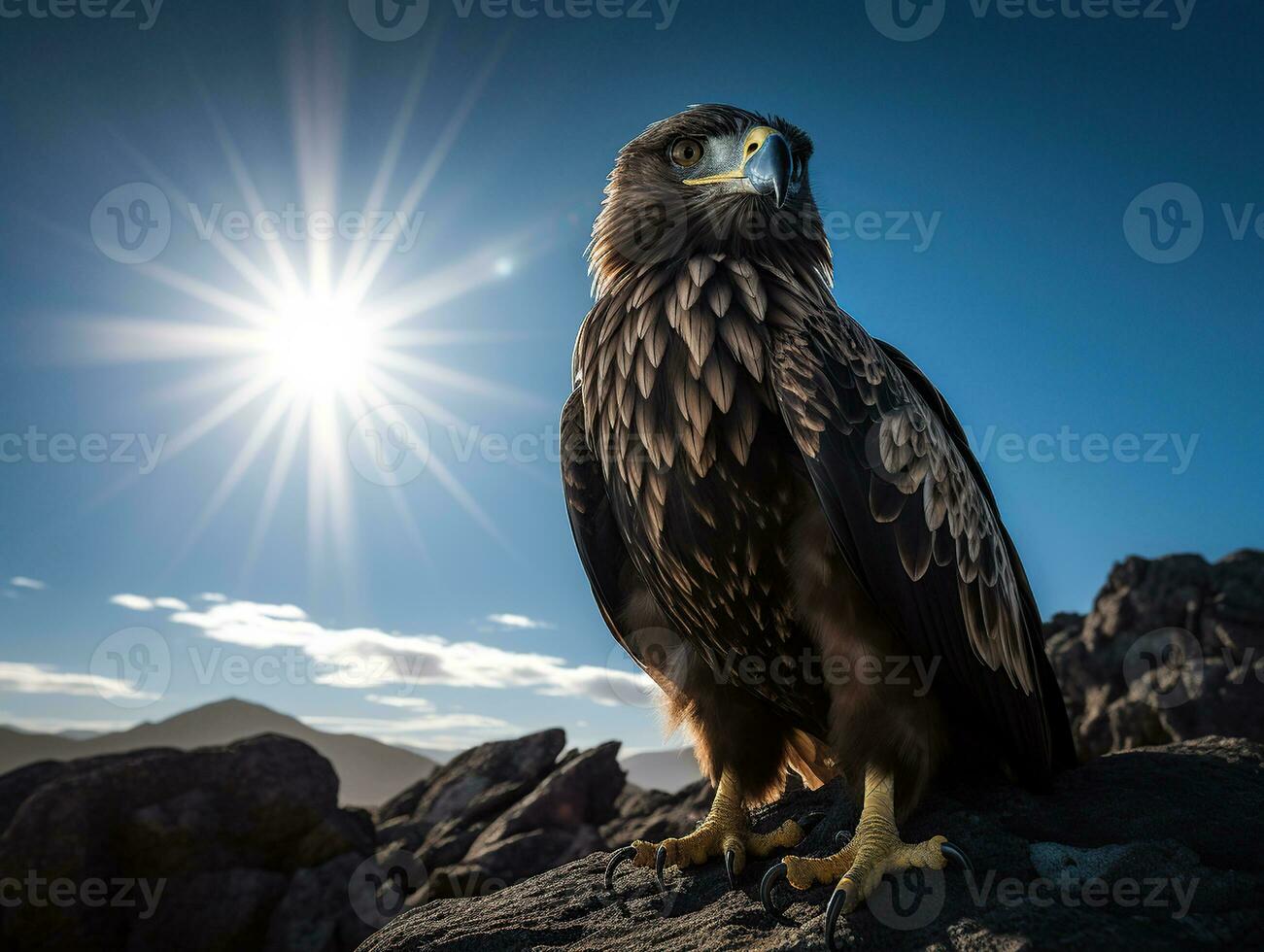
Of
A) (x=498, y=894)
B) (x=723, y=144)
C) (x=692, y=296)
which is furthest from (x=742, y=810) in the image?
(x=723, y=144)

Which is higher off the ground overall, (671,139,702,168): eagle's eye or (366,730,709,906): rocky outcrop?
(671,139,702,168): eagle's eye

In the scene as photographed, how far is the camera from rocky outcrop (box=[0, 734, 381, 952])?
16469 millimetres

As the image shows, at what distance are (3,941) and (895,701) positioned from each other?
2157 cm

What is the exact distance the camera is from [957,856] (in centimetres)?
315

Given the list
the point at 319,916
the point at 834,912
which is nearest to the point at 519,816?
the point at 319,916

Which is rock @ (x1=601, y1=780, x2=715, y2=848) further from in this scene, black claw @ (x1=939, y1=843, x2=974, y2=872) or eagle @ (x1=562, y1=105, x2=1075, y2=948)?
black claw @ (x1=939, y1=843, x2=974, y2=872)

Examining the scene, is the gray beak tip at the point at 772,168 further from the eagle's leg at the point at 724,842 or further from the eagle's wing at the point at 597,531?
the eagle's leg at the point at 724,842

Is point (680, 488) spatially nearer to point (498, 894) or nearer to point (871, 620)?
point (871, 620)

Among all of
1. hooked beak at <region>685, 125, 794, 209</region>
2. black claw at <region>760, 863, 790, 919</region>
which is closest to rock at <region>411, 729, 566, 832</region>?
black claw at <region>760, 863, 790, 919</region>

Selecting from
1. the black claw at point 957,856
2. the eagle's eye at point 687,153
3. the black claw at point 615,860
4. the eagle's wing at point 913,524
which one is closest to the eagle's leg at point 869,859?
the black claw at point 957,856

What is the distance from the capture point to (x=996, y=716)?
3736 millimetres

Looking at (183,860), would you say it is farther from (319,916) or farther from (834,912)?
(834,912)

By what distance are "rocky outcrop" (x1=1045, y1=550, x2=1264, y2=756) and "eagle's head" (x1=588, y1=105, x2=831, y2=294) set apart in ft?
49.6

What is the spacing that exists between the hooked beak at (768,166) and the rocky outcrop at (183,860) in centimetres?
1690
